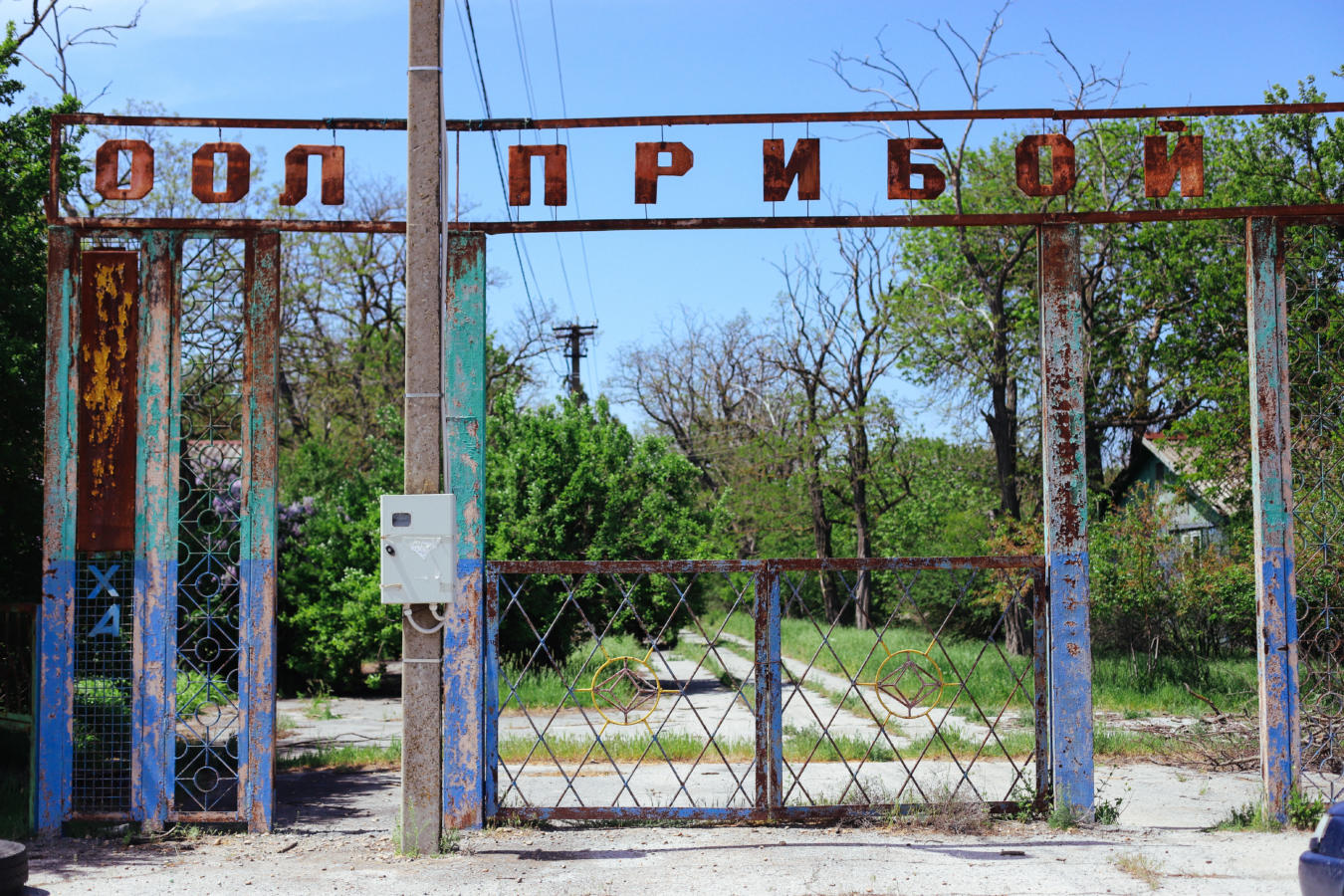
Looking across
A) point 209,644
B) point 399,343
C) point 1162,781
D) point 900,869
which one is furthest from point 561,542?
point 399,343

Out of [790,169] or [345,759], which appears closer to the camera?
[790,169]

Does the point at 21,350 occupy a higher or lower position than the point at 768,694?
higher

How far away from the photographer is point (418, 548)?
659 centimetres

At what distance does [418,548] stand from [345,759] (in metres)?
5.49

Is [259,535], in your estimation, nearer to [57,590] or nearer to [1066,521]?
[57,590]

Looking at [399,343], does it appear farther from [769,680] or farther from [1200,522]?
[769,680]

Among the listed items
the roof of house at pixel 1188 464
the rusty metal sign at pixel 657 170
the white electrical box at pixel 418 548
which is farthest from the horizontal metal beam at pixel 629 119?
the roof of house at pixel 1188 464

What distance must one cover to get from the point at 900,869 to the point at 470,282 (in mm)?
4646

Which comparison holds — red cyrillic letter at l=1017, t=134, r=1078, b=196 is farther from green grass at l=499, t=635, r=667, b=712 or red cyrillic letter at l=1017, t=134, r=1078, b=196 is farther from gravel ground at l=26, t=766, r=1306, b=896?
green grass at l=499, t=635, r=667, b=712

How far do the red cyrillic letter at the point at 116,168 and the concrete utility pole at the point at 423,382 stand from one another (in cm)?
200

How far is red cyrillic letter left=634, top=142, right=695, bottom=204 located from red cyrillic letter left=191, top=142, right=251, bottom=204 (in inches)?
107

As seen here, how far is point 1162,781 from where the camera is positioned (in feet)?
31.0

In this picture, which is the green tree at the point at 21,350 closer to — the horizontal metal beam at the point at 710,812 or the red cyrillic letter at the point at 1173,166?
the horizontal metal beam at the point at 710,812

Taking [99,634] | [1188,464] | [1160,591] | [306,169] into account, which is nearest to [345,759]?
[99,634]
